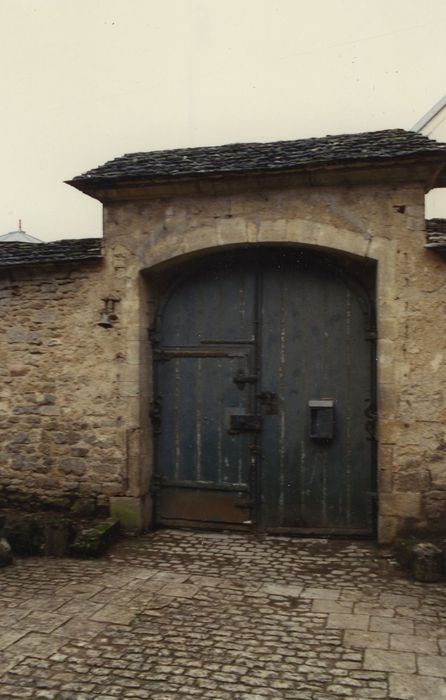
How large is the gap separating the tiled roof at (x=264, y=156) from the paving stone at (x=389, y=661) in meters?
3.87

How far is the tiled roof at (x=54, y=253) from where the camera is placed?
604 centimetres

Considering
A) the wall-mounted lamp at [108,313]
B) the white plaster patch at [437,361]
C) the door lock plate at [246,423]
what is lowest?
the door lock plate at [246,423]

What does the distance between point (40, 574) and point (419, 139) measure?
5.12 meters

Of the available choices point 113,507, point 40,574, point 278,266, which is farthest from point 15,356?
point 278,266

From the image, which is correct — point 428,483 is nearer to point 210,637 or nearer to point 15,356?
point 210,637

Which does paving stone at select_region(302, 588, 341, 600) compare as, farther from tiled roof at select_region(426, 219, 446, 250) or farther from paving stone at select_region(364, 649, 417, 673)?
tiled roof at select_region(426, 219, 446, 250)

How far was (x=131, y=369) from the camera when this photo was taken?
598cm

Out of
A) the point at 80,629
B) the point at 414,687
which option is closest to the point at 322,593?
the point at 414,687

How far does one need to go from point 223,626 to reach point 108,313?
10.5 feet

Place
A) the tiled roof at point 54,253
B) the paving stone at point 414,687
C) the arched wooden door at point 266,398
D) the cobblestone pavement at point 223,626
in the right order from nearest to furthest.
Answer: the paving stone at point 414,687 → the cobblestone pavement at point 223,626 → the arched wooden door at point 266,398 → the tiled roof at point 54,253

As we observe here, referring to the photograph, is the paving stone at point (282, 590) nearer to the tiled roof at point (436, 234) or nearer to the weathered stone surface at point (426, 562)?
the weathered stone surface at point (426, 562)

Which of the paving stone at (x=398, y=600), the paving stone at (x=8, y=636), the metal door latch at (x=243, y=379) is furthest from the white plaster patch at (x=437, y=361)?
the paving stone at (x=8, y=636)

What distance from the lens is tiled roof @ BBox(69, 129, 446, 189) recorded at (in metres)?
5.34

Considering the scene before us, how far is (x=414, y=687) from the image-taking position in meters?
3.20
